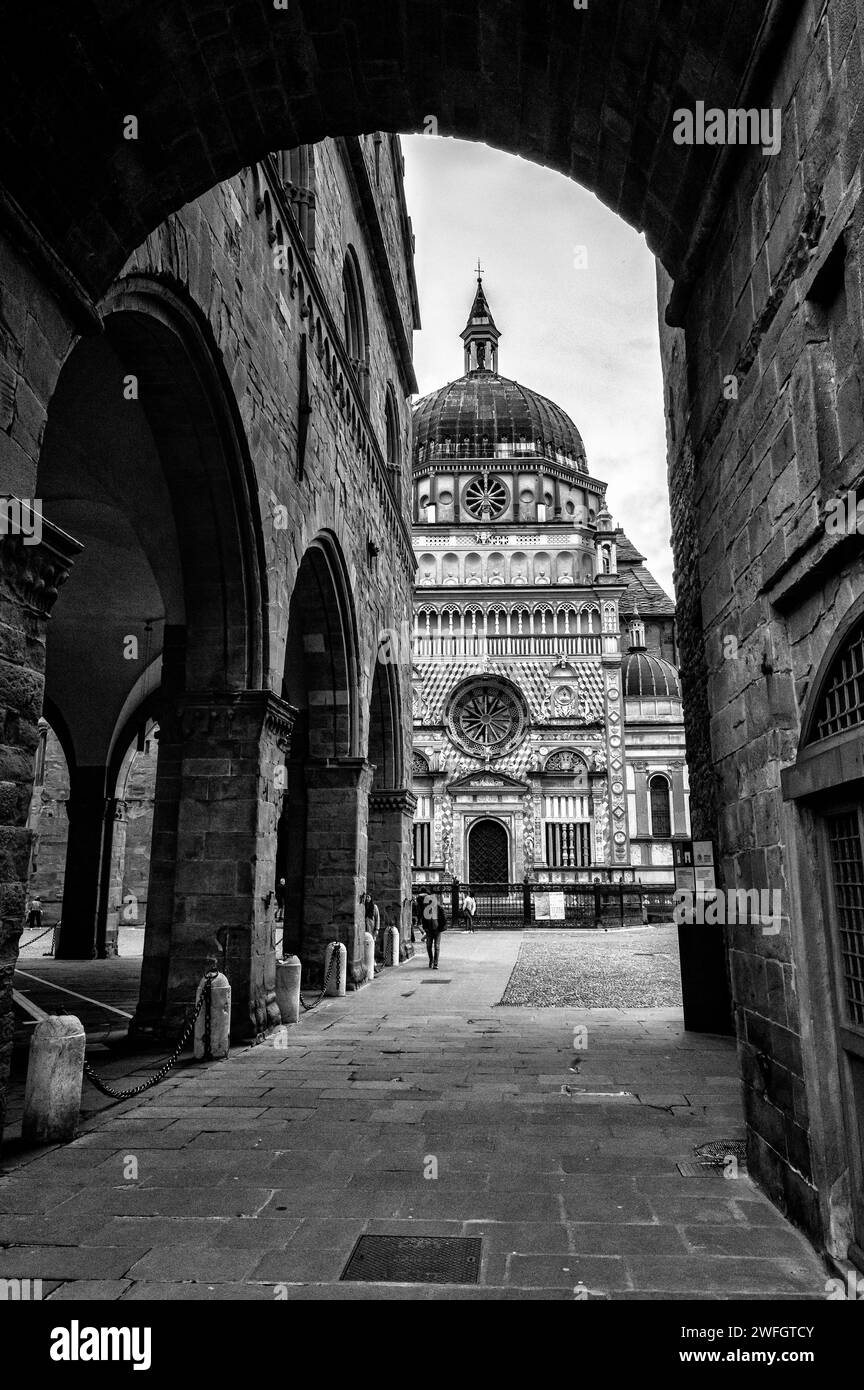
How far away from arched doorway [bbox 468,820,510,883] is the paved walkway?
29394 millimetres

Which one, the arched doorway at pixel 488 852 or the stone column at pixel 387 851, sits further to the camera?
the arched doorway at pixel 488 852

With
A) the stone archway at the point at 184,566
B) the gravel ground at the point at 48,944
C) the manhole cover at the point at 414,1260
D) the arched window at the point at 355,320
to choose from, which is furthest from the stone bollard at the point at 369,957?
the manhole cover at the point at 414,1260

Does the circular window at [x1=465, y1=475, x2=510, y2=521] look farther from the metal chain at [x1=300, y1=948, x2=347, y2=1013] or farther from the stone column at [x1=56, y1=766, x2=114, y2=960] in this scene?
the metal chain at [x1=300, y1=948, x2=347, y2=1013]

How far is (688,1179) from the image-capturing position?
454cm

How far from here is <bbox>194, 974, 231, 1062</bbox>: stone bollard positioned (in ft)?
24.7

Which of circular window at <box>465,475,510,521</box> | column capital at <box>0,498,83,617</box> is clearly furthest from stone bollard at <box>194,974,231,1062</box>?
circular window at <box>465,475,510,521</box>

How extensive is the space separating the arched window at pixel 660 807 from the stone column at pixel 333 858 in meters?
27.3

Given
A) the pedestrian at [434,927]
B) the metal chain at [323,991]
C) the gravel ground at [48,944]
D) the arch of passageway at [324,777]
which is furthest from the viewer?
the gravel ground at [48,944]

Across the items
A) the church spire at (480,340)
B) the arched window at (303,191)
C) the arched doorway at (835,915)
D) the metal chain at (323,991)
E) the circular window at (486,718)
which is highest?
the church spire at (480,340)

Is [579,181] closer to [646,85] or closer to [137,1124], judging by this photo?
[646,85]

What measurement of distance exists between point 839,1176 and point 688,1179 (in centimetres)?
126

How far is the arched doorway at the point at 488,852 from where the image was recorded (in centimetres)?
3712

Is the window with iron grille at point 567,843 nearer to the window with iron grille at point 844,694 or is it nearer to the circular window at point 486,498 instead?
the circular window at point 486,498

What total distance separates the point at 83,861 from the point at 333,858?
7435 millimetres
